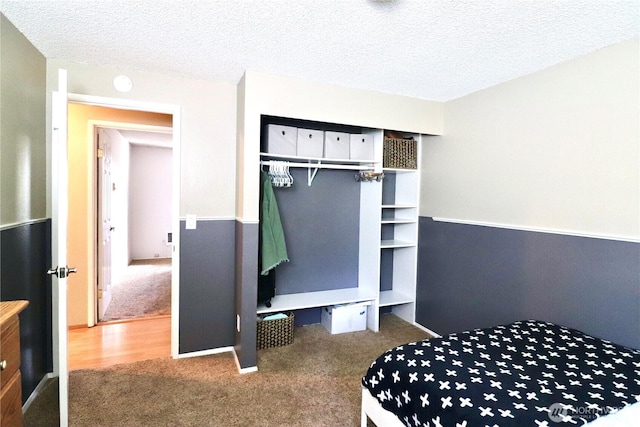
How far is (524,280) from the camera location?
7.69ft

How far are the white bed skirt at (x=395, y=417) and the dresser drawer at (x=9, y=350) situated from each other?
153 centimetres

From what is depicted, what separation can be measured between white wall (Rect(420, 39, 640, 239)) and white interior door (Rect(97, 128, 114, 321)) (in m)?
3.49

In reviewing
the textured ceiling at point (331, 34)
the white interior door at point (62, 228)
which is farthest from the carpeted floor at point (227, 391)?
the textured ceiling at point (331, 34)

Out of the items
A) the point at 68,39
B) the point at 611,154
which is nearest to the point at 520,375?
the point at 611,154

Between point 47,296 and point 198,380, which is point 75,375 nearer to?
point 47,296

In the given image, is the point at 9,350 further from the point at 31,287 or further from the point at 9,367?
the point at 31,287

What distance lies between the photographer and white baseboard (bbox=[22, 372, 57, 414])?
6.57 ft

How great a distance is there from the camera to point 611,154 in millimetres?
1883

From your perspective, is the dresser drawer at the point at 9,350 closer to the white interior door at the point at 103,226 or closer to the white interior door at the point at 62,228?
the white interior door at the point at 62,228

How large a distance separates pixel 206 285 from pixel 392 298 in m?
1.87

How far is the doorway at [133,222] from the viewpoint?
3.50 m

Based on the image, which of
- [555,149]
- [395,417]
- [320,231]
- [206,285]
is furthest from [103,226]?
[555,149]

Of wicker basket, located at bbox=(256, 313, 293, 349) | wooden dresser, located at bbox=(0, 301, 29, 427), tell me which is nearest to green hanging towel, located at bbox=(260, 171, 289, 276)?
wicker basket, located at bbox=(256, 313, 293, 349)

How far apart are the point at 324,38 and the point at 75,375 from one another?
114 inches
